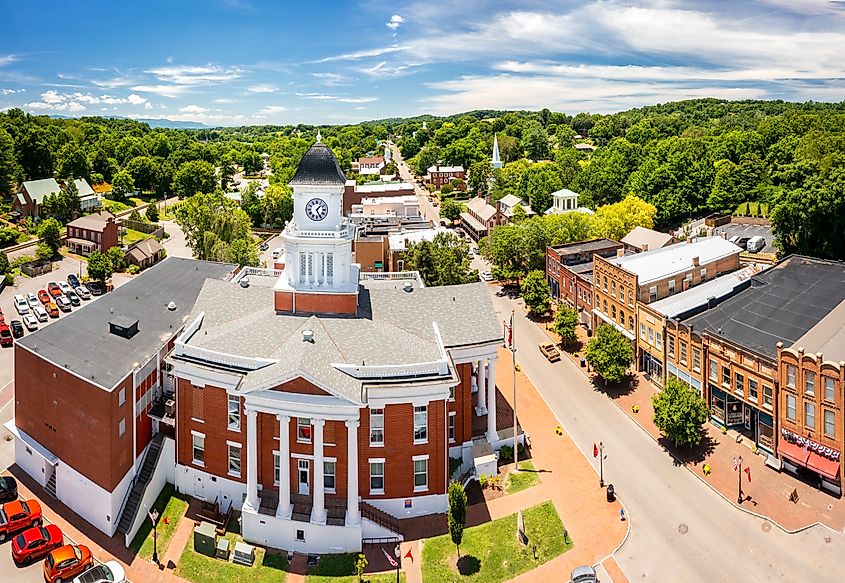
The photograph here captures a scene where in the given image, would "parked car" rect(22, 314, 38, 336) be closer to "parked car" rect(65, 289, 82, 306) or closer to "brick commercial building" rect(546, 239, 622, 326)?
"parked car" rect(65, 289, 82, 306)

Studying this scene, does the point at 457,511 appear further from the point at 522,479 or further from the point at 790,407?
the point at 790,407

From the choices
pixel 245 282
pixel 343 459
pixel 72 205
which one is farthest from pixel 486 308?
pixel 72 205

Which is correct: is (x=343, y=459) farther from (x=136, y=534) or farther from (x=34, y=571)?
(x=34, y=571)

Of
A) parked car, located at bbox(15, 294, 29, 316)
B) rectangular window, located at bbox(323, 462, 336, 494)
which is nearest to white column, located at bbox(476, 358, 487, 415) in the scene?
rectangular window, located at bbox(323, 462, 336, 494)

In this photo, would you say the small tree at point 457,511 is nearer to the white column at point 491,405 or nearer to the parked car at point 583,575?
the parked car at point 583,575

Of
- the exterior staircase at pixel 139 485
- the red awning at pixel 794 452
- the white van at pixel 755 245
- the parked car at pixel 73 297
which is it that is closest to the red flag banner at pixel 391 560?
the exterior staircase at pixel 139 485
